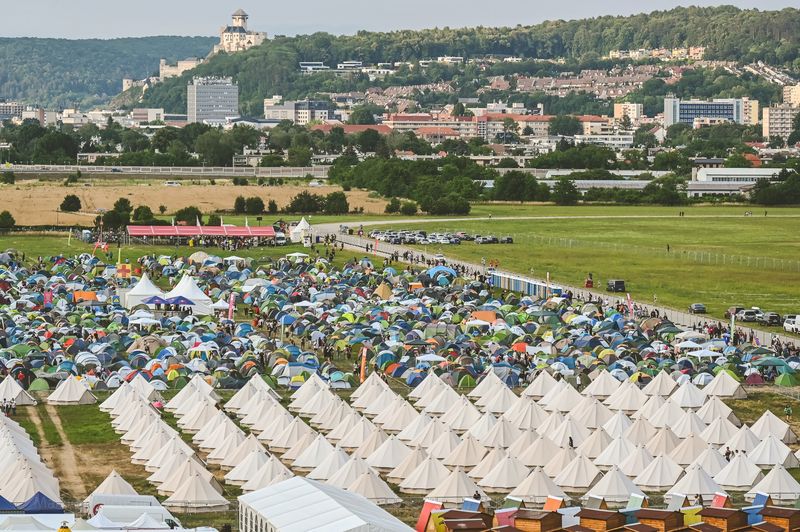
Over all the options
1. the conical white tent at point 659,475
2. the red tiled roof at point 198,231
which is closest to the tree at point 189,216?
the red tiled roof at point 198,231

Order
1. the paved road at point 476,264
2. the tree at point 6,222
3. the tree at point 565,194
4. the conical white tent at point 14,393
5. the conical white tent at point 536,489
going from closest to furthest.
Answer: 1. the conical white tent at point 536,489
2. the conical white tent at point 14,393
3. the paved road at point 476,264
4. the tree at point 6,222
5. the tree at point 565,194

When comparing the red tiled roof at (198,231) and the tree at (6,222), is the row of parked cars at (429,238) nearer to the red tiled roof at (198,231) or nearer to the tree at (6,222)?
the red tiled roof at (198,231)

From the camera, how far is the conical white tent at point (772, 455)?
35.7 metres

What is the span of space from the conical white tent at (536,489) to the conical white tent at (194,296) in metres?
27.0

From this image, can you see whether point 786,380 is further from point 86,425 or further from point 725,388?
point 86,425

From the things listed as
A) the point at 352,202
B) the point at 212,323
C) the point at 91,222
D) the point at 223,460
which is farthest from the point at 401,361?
the point at 352,202

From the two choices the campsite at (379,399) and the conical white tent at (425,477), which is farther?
the conical white tent at (425,477)

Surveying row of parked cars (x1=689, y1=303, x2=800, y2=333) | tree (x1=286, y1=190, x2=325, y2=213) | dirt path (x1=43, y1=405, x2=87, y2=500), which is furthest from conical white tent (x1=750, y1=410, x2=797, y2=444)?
tree (x1=286, y1=190, x2=325, y2=213)

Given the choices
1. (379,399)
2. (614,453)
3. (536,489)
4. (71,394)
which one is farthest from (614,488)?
(71,394)

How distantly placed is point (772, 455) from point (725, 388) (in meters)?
8.93

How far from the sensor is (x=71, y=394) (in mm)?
43125

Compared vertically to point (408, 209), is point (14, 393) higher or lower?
lower

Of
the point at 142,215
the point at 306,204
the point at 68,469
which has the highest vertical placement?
the point at 142,215

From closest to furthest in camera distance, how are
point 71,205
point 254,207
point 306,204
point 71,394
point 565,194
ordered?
point 71,394, point 71,205, point 254,207, point 306,204, point 565,194
